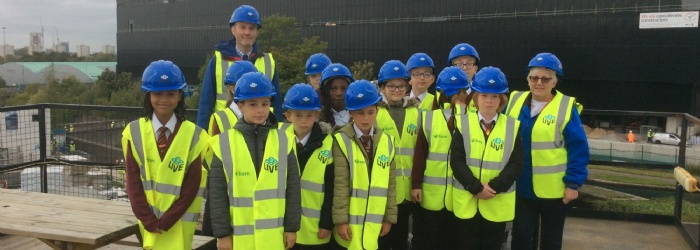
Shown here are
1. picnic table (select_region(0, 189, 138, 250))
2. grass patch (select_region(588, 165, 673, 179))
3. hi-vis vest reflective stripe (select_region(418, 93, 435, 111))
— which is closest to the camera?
picnic table (select_region(0, 189, 138, 250))

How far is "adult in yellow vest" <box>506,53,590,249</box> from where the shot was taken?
4164 mm

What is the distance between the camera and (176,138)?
11.6ft

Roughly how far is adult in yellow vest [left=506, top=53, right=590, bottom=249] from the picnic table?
113 inches

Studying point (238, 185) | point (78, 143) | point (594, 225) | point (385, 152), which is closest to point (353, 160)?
point (385, 152)

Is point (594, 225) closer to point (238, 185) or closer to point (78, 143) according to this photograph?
point (238, 185)

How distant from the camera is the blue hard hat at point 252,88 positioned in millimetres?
3434

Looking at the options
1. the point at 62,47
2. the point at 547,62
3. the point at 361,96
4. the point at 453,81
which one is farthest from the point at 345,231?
the point at 62,47

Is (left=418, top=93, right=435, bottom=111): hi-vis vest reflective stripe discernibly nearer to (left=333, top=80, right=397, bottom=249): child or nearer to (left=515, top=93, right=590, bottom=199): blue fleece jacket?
(left=515, top=93, right=590, bottom=199): blue fleece jacket

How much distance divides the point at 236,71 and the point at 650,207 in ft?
18.1

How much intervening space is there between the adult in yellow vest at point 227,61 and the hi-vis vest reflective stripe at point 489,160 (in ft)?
5.47

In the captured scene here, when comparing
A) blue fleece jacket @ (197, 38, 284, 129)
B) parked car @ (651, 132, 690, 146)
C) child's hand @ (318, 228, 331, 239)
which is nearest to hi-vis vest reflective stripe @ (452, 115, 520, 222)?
child's hand @ (318, 228, 331, 239)

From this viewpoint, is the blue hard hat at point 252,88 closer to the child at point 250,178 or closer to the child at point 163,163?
the child at point 250,178

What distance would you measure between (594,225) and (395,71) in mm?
3302

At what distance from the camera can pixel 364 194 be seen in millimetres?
3758
